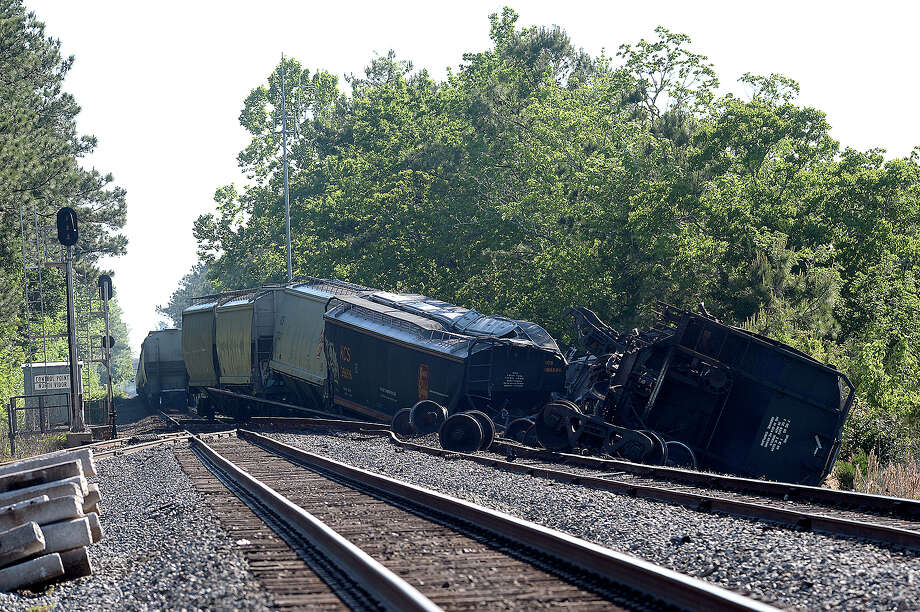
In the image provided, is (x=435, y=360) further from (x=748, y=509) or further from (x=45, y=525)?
(x=45, y=525)

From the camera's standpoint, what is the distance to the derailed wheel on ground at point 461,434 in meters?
16.0

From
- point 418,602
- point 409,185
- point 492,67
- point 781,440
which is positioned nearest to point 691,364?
point 781,440

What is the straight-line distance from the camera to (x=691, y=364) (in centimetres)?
1554

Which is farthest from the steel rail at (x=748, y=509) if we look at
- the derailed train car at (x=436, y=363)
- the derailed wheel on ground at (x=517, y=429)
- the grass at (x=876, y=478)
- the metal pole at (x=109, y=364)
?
the metal pole at (x=109, y=364)

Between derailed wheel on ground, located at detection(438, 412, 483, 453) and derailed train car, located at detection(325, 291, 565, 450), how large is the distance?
3.09 ft

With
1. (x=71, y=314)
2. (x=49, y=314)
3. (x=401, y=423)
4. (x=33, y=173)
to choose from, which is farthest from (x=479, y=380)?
(x=49, y=314)

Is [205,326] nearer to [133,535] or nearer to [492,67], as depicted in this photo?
[492,67]

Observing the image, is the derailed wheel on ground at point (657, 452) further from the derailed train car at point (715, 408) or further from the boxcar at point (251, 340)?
the boxcar at point (251, 340)

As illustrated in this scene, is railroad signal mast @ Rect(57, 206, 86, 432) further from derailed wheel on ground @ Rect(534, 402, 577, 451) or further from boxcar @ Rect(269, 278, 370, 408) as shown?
derailed wheel on ground @ Rect(534, 402, 577, 451)

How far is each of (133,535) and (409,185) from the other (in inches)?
1207

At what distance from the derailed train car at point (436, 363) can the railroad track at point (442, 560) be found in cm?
791

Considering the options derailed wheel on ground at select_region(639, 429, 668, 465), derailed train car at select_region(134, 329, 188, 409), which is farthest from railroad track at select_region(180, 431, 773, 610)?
derailed train car at select_region(134, 329, 188, 409)

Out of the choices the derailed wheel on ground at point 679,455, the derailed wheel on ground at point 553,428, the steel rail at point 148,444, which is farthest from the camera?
the steel rail at point 148,444

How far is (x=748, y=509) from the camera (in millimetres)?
8617
